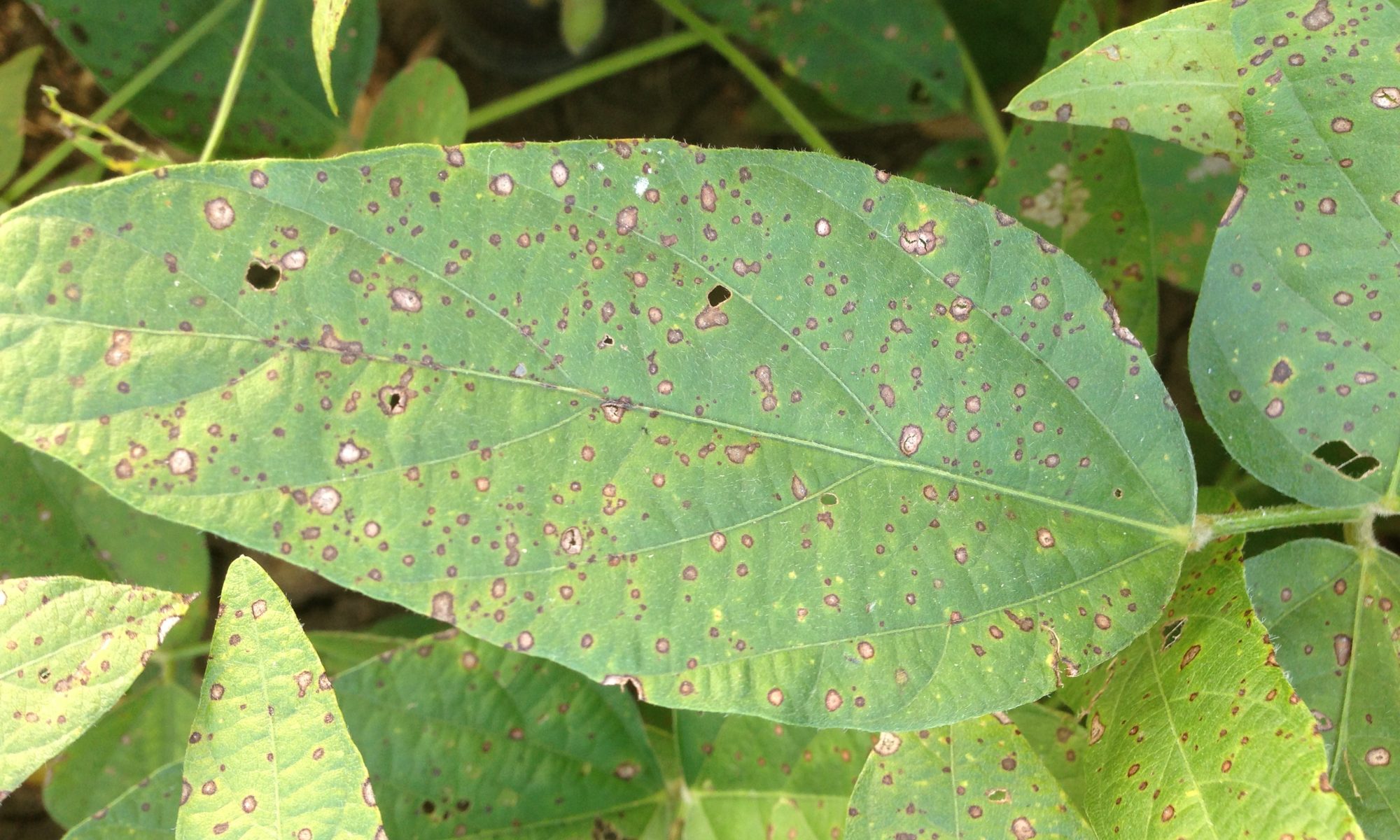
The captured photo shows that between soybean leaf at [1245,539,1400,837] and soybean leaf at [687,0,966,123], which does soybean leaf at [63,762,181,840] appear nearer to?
soybean leaf at [1245,539,1400,837]

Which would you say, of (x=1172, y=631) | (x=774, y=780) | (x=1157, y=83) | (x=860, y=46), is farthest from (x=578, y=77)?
(x=1172, y=631)

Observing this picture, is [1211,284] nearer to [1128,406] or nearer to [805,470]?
[1128,406]

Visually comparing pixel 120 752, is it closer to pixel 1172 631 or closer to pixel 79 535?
pixel 79 535

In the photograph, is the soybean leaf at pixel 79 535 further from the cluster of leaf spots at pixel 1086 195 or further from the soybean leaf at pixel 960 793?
the cluster of leaf spots at pixel 1086 195

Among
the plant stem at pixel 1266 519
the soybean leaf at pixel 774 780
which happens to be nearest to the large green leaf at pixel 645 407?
the plant stem at pixel 1266 519

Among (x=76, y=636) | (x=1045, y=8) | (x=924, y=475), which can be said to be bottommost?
(x=76, y=636)

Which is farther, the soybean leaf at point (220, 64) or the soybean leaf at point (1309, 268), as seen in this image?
the soybean leaf at point (220, 64)

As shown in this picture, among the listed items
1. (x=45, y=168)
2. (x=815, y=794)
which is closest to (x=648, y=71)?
(x=45, y=168)
